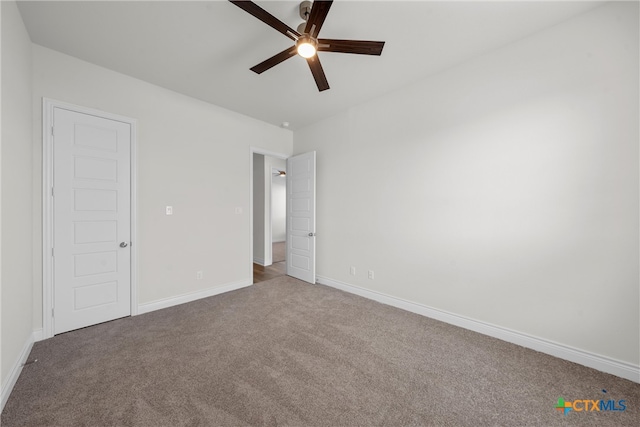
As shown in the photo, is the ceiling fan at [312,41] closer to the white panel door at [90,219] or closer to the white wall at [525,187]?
the white wall at [525,187]

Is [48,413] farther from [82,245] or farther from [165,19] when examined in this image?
[165,19]

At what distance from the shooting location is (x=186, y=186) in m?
3.30

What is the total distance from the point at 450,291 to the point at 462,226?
0.75m

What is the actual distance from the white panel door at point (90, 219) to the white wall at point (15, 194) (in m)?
0.23

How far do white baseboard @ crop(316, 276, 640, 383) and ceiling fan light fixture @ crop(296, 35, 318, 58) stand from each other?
2.93m

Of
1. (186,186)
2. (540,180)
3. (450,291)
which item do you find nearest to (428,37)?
(540,180)

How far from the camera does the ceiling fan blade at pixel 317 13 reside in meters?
1.50

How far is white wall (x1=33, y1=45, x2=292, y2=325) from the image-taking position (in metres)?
2.52

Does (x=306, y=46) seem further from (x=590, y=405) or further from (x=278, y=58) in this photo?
(x=590, y=405)

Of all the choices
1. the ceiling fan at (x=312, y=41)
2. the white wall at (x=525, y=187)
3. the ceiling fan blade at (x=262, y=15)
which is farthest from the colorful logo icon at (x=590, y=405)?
the ceiling fan blade at (x=262, y=15)

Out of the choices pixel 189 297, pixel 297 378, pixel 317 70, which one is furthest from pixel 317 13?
pixel 189 297

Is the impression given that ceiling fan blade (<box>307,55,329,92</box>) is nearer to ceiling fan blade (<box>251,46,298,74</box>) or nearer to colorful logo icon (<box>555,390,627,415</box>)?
ceiling fan blade (<box>251,46,298,74</box>)

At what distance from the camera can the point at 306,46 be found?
6.05ft

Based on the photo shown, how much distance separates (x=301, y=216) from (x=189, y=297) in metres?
2.09
